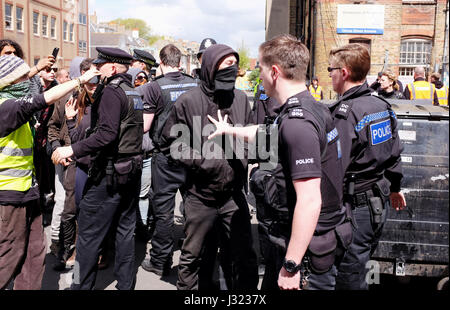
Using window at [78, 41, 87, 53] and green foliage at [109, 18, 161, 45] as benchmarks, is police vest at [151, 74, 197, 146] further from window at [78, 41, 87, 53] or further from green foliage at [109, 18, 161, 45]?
green foliage at [109, 18, 161, 45]

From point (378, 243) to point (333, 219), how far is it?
1576 mm

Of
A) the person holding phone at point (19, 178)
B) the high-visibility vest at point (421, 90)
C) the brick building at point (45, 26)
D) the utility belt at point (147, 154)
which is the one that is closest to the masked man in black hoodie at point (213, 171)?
the person holding phone at point (19, 178)

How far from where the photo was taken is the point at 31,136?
3.99 metres

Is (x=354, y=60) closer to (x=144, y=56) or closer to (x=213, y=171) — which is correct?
(x=213, y=171)

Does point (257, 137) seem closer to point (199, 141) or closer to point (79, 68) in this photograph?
point (199, 141)

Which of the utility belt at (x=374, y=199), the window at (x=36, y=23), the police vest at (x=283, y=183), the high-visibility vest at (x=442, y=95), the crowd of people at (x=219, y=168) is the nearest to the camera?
the police vest at (x=283, y=183)

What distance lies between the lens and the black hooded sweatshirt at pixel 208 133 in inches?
147

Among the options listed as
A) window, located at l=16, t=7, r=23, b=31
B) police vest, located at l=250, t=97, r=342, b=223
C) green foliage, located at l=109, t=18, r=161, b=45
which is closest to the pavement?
police vest, located at l=250, t=97, r=342, b=223

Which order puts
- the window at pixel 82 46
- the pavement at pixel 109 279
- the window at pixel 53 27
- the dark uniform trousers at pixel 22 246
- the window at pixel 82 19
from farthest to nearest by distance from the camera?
1. the window at pixel 82 19
2. the window at pixel 82 46
3. the window at pixel 53 27
4. the pavement at pixel 109 279
5. the dark uniform trousers at pixel 22 246

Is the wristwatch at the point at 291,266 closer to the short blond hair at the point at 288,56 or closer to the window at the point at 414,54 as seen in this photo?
the short blond hair at the point at 288,56

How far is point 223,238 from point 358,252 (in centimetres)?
113

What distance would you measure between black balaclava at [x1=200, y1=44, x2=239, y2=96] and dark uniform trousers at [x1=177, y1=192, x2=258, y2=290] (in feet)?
3.03

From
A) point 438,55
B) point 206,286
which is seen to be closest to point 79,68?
point 206,286

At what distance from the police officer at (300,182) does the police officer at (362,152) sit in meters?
0.77
